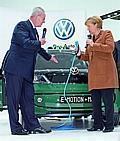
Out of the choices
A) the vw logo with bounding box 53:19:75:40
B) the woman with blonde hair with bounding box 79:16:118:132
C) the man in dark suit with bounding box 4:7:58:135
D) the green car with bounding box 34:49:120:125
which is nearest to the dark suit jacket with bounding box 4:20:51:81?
the man in dark suit with bounding box 4:7:58:135

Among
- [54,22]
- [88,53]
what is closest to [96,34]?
[88,53]

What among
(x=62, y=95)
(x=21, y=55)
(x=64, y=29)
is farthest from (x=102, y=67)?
(x=64, y=29)

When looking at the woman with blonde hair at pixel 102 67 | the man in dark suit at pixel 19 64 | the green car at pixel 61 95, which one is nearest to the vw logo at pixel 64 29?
the green car at pixel 61 95

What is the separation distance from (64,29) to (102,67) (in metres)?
4.61

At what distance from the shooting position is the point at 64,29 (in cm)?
909

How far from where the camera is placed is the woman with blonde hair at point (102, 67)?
454cm

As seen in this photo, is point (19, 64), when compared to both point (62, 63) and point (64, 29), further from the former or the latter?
point (64, 29)

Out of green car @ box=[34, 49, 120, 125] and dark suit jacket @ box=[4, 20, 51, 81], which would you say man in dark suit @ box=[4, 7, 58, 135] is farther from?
green car @ box=[34, 49, 120, 125]

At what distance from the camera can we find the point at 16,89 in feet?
14.8

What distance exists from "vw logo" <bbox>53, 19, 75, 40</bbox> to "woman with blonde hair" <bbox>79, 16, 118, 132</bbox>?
14.2 ft

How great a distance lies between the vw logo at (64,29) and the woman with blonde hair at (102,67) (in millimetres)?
4316

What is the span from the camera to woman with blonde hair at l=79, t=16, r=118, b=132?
4539 millimetres

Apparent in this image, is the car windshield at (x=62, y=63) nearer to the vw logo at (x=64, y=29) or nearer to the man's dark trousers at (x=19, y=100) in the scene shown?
the man's dark trousers at (x=19, y=100)

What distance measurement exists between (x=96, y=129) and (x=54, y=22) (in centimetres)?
456
